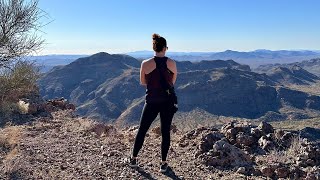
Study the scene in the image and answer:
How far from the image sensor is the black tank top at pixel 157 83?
606 cm

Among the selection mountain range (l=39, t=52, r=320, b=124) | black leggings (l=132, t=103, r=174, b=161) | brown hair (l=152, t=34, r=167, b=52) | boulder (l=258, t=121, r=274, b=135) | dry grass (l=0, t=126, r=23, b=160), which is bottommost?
mountain range (l=39, t=52, r=320, b=124)

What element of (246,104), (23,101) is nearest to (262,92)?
(246,104)

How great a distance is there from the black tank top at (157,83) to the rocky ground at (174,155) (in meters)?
1.27

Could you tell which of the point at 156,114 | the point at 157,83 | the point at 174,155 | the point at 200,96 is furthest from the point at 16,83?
the point at 200,96

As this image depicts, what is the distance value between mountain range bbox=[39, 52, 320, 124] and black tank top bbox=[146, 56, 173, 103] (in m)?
108

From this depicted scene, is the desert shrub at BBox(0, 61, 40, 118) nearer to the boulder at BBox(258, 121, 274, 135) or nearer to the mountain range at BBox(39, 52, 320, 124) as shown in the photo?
the boulder at BBox(258, 121, 274, 135)

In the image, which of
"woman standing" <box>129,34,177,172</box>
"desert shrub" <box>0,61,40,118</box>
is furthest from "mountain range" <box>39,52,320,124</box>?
"woman standing" <box>129,34,177,172</box>

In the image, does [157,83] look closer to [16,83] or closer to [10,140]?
[10,140]

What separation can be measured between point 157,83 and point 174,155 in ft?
7.39

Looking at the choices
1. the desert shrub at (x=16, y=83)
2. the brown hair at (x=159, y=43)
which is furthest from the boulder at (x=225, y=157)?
the desert shrub at (x=16, y=83)

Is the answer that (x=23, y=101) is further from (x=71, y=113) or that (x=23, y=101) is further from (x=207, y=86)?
(x=207, y=86)

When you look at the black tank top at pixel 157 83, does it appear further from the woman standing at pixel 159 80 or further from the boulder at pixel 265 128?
the boulder at pixel 265 128

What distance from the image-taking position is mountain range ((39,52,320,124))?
12850 cm

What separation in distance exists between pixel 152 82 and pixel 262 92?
5765 inches
